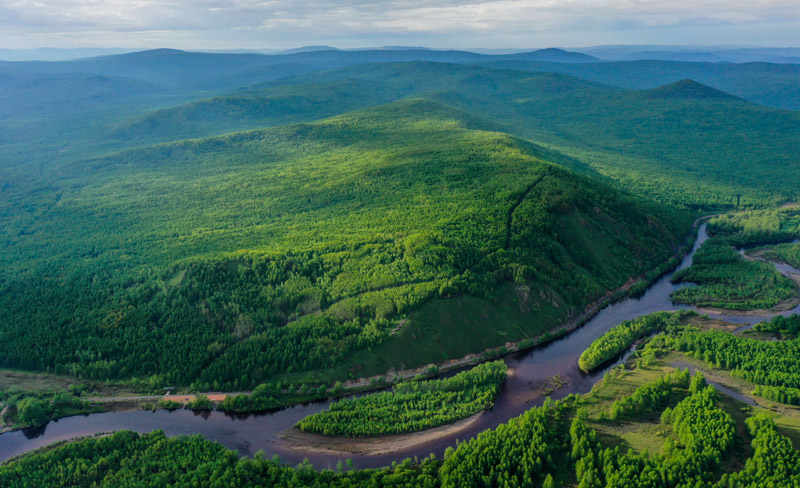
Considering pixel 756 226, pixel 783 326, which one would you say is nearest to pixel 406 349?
pixel 783 326

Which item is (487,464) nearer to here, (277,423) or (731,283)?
(277,423)

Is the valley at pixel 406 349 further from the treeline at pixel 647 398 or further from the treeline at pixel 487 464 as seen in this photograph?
the treeline at pixel 647 398

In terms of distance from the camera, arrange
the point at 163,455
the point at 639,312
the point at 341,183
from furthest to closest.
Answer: the point at 341,183 < the point at 639,312 < the point at 163,455

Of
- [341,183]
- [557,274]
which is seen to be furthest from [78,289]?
[557,274]

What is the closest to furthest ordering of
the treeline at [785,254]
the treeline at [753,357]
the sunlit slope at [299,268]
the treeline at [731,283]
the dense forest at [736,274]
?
the treeline at [753,357] < the sunlit slope at [299,268] < the treeline at [731,283] < the dense forest at [736,274] < the treeline at [785,254]

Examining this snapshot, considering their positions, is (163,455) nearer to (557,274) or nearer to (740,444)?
(740,444)

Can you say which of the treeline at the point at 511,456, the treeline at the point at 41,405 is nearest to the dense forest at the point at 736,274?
the treeline at the point at 511,456
